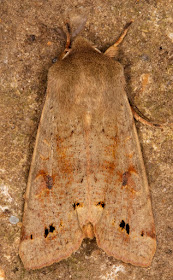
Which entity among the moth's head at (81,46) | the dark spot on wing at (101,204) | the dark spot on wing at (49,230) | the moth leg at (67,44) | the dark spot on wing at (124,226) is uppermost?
the moth's head at (81,46)

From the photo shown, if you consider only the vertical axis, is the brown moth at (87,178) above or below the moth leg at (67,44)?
below

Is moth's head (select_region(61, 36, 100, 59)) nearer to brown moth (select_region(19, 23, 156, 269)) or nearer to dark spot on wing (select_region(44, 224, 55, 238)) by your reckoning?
brown moth (select_region(19, 23, 156, 269))

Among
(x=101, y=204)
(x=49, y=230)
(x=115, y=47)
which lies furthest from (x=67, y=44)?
(x=49, y=230)

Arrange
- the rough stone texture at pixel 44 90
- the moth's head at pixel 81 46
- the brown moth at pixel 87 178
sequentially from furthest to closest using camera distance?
the rough stone texture at pixel 44 90, the moth's head at pixel 81 46, the brown moth at pixel 87 178

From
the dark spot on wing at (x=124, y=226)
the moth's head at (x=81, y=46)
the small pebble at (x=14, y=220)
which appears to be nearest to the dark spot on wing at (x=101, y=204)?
the dark spot on wing at (x=124, y=226)

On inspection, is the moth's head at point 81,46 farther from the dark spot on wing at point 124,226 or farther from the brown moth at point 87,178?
the dark spot on wing at point 124,226

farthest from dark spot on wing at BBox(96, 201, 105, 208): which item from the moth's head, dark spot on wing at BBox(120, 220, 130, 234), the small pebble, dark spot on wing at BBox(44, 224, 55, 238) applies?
the moth's head

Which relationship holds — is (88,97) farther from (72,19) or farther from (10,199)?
(10,199)
